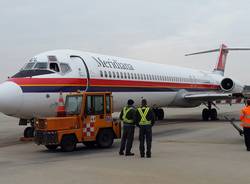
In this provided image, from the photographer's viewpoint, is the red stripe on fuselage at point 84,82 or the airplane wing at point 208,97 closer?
the red stripe on fuselage at point 84,82

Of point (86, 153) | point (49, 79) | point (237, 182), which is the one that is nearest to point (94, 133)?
point (86, 153)

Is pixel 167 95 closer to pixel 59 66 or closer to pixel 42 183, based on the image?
pixel 59 66

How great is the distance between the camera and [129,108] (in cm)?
1160

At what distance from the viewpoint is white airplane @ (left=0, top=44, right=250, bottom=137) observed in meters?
13.4

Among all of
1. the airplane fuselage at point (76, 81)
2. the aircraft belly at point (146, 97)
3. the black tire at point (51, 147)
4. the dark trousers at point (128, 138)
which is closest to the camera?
the dark trousers at point (128, 138)

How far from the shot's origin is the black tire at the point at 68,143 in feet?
38.3

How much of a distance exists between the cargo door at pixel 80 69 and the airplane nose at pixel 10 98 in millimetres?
2680

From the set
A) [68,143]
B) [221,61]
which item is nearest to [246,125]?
[68,143]

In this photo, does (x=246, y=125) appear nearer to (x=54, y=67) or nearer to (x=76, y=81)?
(x=76, y=81)

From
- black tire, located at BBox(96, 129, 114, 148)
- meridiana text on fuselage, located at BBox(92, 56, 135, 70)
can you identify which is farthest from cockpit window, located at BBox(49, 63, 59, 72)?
black tire, located at BBox(96, 129, 114, 148)

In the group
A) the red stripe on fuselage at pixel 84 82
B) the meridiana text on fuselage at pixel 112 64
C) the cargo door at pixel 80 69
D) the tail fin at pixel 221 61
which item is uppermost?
the tail fin at pixel 221 61

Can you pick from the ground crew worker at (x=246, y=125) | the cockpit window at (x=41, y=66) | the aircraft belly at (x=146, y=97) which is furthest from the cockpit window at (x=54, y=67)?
the ground crew worker at (x=246, y=125)

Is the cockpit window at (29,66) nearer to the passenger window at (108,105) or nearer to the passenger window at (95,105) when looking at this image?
the passenger window at (95,105)

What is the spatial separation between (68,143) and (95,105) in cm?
150
